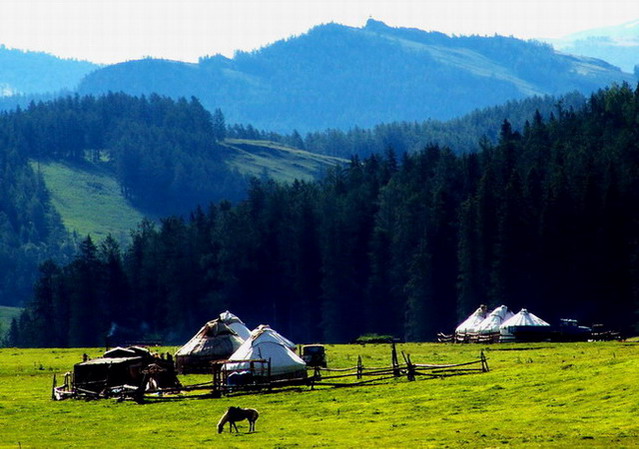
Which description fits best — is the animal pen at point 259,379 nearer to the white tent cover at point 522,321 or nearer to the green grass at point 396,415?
the green grass at point 396,415

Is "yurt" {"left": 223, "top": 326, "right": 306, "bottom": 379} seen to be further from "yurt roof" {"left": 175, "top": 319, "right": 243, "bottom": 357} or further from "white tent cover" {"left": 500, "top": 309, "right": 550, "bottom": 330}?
"white tent cover" {"left": 500, "top": 309, "right": 550, "bottom": 330}

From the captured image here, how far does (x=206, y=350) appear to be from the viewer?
8238cm

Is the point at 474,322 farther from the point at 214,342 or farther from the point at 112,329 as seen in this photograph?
the point at 112,329

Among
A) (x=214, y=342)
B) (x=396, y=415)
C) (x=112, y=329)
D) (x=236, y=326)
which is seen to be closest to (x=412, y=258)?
(x=112, y=329)

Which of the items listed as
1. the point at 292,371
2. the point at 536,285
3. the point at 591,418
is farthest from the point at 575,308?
the point at 591,418

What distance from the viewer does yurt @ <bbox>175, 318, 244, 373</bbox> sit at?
82338mm

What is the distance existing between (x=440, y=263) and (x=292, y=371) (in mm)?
91742

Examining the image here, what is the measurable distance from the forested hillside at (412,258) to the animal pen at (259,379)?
210 ft

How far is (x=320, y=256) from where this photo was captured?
188 meters

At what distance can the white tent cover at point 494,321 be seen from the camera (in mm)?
112312

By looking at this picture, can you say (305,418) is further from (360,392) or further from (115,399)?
(115,399)

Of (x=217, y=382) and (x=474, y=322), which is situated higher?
(x=474, y=322)

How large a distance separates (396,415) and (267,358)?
18.7 m

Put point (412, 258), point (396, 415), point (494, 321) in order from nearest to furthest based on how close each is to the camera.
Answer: point (396, 415) < point (494, 321) < point (412, 258)
